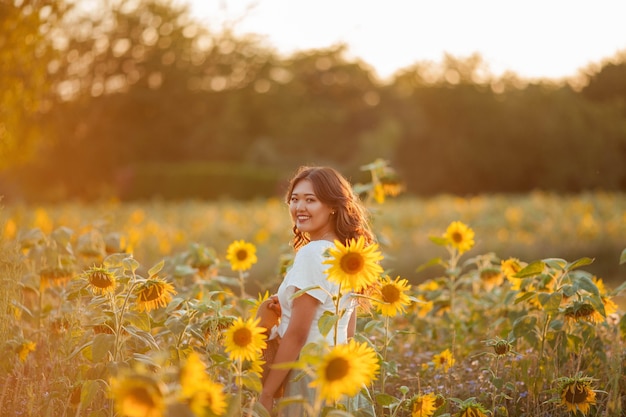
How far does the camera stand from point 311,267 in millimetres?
2689

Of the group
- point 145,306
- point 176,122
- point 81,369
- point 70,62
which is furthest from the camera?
point 176,122

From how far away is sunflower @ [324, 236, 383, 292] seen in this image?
2.20 meters

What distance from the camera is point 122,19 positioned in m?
20.3

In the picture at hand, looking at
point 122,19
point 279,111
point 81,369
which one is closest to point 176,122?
point 279,111

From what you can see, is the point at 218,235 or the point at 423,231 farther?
the point at 423,231

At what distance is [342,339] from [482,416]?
549 mm

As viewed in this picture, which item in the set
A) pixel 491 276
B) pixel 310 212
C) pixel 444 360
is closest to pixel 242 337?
pixel 310 212

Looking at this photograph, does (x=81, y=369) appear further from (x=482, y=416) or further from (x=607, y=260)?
(x=607, y=260)

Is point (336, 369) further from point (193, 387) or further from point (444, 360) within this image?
point (444, 360)

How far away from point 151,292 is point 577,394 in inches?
62.9

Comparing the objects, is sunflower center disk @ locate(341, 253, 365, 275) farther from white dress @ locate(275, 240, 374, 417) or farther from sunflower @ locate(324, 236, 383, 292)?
white dress @ locate(275, 240, 374, 417)

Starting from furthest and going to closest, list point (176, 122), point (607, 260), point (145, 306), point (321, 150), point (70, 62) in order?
point (321, 150)
point (176, 122)
point (70, 62)
point (607, 260)
point (145, 306)

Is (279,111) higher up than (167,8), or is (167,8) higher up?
(167,8)

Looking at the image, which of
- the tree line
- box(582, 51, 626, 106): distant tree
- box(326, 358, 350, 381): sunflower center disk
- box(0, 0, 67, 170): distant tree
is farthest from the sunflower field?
the tree line
